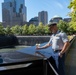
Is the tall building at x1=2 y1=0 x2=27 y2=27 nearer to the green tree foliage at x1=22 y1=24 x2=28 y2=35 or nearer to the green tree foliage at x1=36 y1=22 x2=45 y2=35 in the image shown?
the green tree foliage at x1=22 y1=24 x2=28 y2=35

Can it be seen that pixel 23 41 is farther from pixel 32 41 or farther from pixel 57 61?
pixel 57 61

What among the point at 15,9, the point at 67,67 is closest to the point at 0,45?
the point at 67,67

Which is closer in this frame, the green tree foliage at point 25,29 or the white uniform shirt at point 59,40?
the white uniform shirt at point 59,40

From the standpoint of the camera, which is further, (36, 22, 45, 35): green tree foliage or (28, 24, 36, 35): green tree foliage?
(28, 24, 36, 35): green tree foliage

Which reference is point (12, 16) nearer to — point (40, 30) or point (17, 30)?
point (17, 30)

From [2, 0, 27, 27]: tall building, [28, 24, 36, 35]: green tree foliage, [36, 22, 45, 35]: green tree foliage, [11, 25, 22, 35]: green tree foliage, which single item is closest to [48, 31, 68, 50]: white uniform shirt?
[36, 22, 45, 35]: green tree foliage

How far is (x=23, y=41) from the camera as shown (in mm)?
85188

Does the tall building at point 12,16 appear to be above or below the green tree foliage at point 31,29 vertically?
above

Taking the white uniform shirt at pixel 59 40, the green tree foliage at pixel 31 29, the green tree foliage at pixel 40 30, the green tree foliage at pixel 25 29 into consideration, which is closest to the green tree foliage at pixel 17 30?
the green tree foliage at pixel 25 29

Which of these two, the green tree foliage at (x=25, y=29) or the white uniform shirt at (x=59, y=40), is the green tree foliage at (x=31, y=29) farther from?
the white uniform shirt at (x=59, y=40)

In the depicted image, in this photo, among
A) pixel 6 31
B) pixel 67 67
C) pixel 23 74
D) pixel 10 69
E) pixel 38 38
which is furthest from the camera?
pixel 6 31

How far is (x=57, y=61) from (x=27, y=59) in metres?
0.55

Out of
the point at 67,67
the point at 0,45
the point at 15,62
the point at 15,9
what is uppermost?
the point at 15,9

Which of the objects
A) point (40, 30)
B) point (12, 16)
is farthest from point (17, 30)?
point (12, 16)
